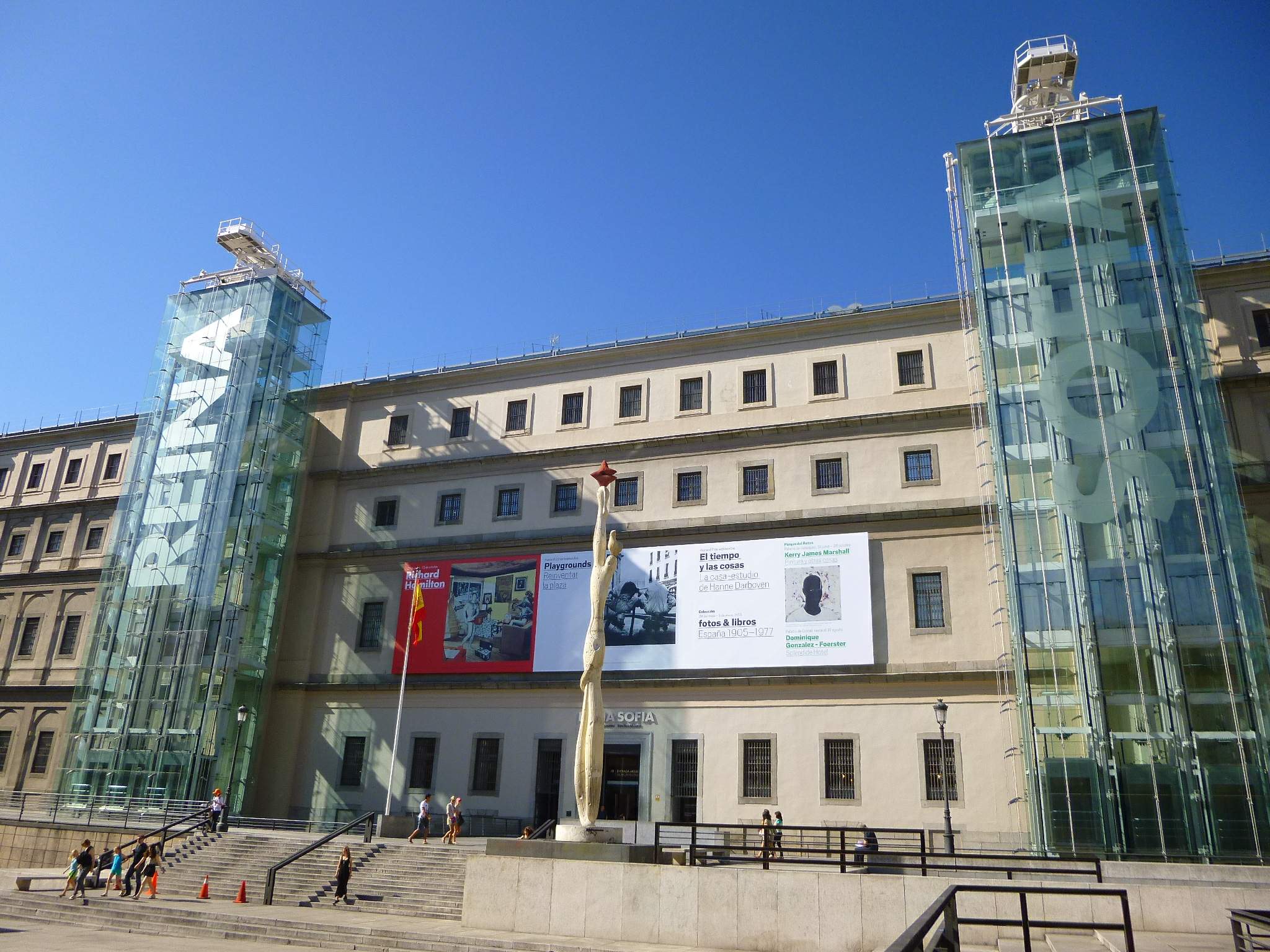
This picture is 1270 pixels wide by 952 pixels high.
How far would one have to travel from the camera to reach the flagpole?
102 feet

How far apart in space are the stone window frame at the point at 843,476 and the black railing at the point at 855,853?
1087cm

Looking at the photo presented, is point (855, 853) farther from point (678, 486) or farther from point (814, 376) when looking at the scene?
point (814, 376)

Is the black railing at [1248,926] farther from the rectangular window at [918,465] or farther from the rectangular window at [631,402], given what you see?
the rectangular window at [631,402]

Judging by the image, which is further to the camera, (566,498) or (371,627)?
(371,627)

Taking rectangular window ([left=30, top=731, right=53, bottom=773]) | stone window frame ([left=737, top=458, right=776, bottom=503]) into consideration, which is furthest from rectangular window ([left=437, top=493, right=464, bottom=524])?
rectangular window ([left=30, top=731, right=53, bottom=773])

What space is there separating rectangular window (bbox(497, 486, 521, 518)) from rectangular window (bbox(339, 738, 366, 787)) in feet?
32.3

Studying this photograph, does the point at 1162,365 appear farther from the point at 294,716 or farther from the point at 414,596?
the point at 294,716

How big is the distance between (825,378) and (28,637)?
122 feet

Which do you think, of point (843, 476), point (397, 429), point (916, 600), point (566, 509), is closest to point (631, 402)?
point (566, 509)

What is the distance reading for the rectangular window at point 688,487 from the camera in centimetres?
3434

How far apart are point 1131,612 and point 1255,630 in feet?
9.67

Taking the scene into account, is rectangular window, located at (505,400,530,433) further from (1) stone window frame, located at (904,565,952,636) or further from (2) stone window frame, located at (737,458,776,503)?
(1) stone window frame, located at (904,565,952,636)

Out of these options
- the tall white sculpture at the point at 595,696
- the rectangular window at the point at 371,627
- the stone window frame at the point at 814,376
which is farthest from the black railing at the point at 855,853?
the stone window frame at the point at 814,376

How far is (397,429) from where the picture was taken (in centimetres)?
4009
